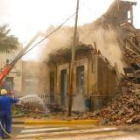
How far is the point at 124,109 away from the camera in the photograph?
17125 millimetres

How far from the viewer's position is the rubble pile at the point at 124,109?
1582cm

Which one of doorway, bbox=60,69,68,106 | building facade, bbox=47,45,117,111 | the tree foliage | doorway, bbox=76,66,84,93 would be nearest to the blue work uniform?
building facade, bbox=47,45,117,111

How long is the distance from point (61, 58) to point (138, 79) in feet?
24.4

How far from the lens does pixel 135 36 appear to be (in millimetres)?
22859

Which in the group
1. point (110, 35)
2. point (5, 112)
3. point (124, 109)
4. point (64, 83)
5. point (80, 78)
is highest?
point (110, 35)

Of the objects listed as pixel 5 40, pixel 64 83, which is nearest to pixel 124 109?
pixel 64 83

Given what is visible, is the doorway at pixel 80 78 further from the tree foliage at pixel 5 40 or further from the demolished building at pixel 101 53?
the tree foliage at pixel 5 40

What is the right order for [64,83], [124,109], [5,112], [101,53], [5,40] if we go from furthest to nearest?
[5,40] → [64,83] → [101,53] → [124,109] → [5,112]

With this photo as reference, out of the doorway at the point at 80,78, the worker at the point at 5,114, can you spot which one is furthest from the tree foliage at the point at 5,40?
the worker at the point at 5,114

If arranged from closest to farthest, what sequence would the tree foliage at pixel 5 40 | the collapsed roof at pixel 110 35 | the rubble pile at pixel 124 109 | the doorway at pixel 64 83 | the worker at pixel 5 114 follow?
1. the worker at pixel 5 114
2. the rubble pile at pixel 124 109
3. the collapsed roof at pixel 110 35
4. the doorway at pixel 64 83
5. the tree foliage at pixel 5 40

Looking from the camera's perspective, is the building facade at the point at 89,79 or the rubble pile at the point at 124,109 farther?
the building facade at the point at 89,79

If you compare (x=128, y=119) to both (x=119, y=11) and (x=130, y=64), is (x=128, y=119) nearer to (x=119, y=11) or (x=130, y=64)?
(x=130, y=64)

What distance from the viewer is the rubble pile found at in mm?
15817

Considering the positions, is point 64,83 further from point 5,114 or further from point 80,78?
point 5,114
